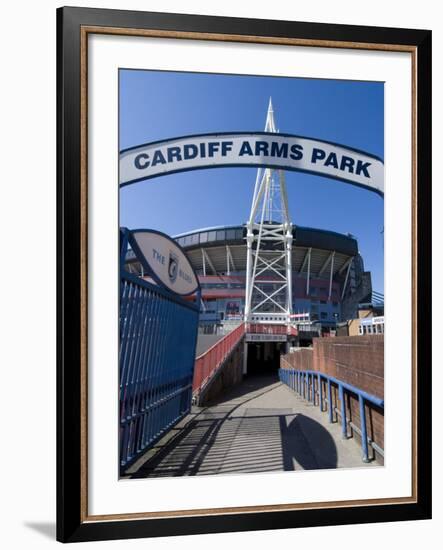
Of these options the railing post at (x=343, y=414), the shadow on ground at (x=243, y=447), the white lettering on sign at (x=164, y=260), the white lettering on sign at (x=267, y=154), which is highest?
the white lettering on sign at (x=267, y=154)

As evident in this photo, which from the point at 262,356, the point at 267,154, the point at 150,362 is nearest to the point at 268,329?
the point at 262,356

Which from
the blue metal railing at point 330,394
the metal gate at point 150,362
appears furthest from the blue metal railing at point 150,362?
the blue metal railing at point 330,394

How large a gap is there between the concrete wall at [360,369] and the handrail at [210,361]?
2.02 meters

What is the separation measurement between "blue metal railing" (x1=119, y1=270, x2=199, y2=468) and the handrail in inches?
47.7

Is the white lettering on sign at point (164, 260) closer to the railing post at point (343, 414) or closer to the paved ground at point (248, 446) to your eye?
the paved ground at point (248, 446)

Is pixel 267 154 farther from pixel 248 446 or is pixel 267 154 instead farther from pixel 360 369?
pixel 248 446

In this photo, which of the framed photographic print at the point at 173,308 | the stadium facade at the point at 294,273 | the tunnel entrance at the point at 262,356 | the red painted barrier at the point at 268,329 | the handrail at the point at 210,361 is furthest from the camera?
the stadium facade at the point at 294,273

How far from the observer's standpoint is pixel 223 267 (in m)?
20.9

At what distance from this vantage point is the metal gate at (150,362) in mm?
3273

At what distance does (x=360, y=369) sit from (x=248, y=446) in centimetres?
118

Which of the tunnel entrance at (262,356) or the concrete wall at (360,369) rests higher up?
the concrete wall at (360,369)

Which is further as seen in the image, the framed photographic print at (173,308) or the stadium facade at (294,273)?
the stadium facade at (294,273)

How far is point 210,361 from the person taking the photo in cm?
741

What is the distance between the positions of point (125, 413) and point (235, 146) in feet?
7.63
